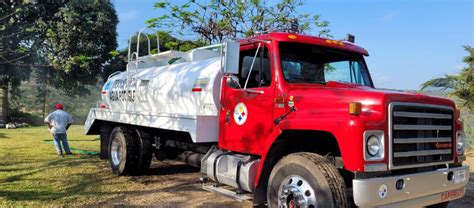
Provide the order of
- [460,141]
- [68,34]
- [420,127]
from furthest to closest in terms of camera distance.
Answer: [68,34] → [460,141] → [420,127]

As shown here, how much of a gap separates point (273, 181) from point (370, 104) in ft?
4.74

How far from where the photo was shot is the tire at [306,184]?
430 centimetres

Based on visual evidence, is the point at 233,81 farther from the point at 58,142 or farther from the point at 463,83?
the point at 463,83

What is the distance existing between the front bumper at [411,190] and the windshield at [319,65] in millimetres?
1753

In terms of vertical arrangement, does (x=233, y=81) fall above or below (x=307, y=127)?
above

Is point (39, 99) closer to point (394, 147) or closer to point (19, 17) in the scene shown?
point (19, 17)

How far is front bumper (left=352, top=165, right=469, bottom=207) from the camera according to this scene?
161 inches

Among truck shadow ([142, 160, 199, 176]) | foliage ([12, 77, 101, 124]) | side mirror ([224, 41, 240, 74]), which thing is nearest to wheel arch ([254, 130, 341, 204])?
side mirror ([224, 41, 240, 74])

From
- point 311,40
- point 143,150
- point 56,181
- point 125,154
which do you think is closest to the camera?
point 311,40


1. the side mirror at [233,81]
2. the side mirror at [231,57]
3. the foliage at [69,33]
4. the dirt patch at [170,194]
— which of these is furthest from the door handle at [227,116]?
the foliage at [69,33]

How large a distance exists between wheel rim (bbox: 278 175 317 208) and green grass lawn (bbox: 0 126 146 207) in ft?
9.85

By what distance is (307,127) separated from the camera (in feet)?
15.2

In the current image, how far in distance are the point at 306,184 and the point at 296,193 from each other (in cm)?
15

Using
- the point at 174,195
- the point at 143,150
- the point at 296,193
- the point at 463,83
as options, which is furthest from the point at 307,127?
the point at 463,83
